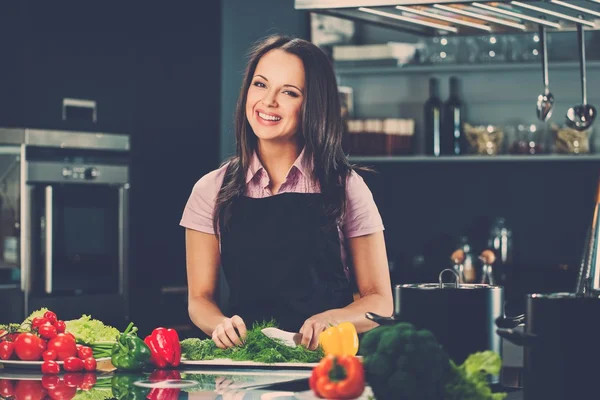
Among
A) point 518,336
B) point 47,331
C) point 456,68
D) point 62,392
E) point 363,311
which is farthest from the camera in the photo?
point 456,68

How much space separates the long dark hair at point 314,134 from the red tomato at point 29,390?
Answer: 80cm

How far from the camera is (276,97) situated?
8.62 ft

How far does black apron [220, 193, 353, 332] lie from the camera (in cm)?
261

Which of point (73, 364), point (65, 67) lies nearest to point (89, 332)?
point (73, 364)

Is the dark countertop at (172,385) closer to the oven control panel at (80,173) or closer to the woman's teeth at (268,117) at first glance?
the woman's teeth at (268,117)

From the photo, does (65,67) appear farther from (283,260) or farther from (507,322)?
(507,322)

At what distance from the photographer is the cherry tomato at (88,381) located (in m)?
1.96

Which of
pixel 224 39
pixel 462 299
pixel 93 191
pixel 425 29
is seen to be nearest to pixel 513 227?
pixel 224 39

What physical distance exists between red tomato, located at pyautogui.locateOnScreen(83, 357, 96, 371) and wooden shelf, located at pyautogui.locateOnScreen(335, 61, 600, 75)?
345cm

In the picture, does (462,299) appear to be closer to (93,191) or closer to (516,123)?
(93,191)

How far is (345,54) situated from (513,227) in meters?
1.27

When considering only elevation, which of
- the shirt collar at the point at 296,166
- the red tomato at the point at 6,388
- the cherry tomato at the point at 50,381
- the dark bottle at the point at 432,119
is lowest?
the cherry tomato at the point at 50,381

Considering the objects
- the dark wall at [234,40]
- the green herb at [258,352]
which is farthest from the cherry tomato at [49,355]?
the dark wall at [234,40]

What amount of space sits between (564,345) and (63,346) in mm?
1091
